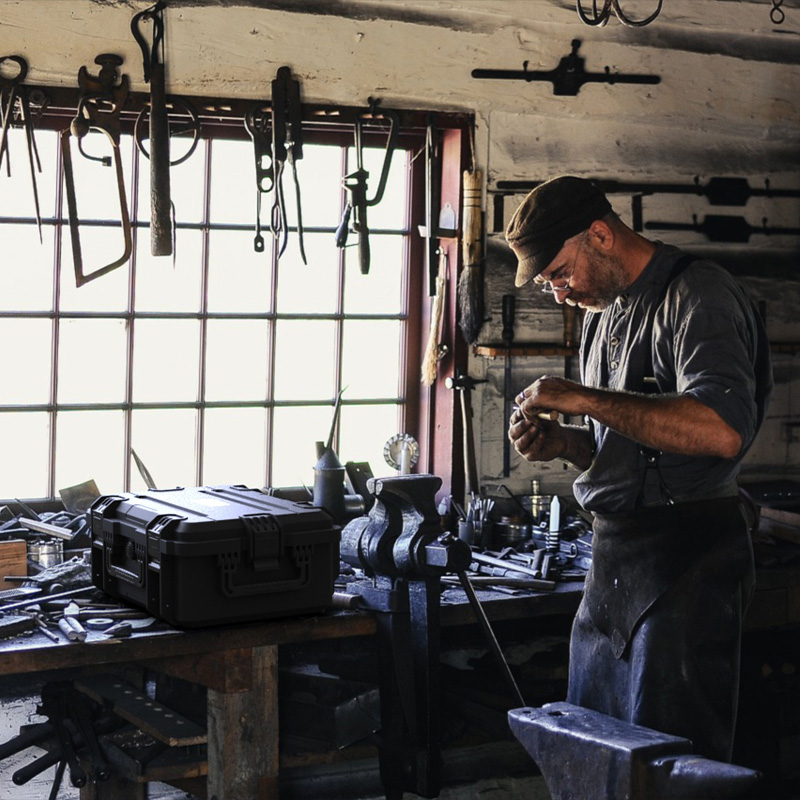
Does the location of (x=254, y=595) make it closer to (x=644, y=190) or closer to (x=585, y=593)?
(x=585, y=593)

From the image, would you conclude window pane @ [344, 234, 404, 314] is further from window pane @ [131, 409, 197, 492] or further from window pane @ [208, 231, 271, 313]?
window pane @ [131, 409, 197, 492]

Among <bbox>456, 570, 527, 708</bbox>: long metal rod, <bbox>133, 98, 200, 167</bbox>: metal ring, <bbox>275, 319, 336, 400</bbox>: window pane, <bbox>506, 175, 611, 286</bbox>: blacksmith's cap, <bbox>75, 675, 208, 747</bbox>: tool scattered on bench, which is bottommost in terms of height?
<bbox>75, 675, 208, 747</bbox>: tool scattered on bench

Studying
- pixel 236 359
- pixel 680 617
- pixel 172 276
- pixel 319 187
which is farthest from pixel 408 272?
pixel 680 617

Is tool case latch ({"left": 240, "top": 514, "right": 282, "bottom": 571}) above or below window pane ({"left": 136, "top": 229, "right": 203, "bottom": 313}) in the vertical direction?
below

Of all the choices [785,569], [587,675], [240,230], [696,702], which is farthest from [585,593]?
[240,230]

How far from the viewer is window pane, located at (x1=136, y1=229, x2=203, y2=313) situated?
3990mm

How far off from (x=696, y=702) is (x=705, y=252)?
87.7 inches

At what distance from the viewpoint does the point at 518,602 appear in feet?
11.5

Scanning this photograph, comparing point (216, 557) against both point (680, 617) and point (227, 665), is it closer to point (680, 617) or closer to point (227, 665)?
point (227, 665)

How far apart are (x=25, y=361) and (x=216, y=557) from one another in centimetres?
133

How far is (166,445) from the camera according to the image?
4062 millimetres

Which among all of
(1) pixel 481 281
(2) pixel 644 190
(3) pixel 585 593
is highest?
(2) pixel 644 190

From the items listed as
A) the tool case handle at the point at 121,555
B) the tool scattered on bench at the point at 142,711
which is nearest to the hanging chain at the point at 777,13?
the tool case handle at the point at 121,555

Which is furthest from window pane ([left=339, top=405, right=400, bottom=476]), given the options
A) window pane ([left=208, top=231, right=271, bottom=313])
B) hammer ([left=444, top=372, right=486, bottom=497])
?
window pane ([left=208, top=231, right=271, bottom=313])
